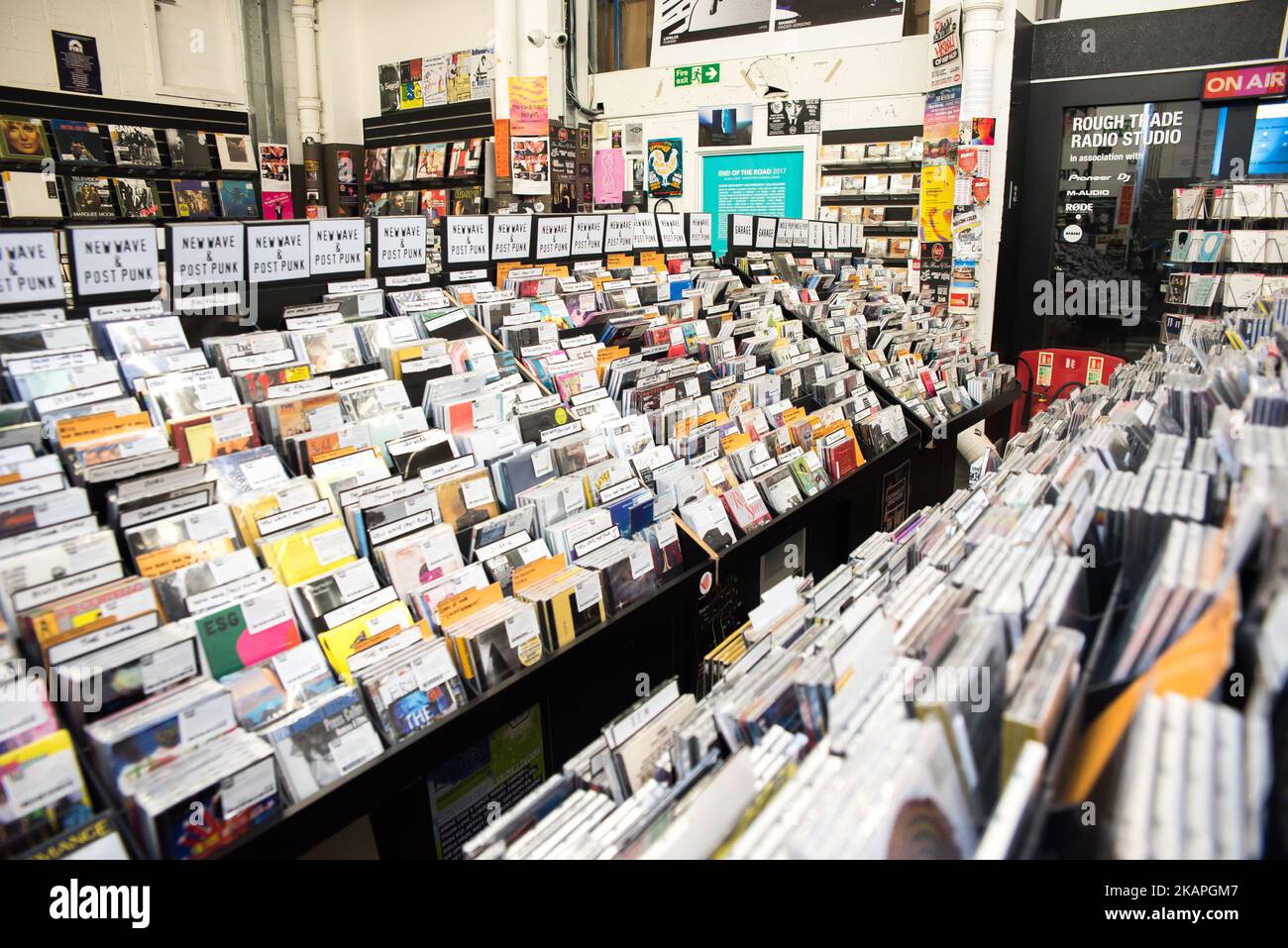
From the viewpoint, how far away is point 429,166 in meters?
9.62

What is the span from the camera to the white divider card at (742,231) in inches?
206

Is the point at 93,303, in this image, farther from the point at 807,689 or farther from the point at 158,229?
the point at 807,689

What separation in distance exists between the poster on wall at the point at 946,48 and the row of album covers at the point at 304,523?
442 cm

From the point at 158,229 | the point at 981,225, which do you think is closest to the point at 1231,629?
the point at 158,229

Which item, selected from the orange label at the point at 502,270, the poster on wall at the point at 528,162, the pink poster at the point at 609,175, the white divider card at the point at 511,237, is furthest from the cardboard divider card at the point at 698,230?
the pink poster at the point at 609,175

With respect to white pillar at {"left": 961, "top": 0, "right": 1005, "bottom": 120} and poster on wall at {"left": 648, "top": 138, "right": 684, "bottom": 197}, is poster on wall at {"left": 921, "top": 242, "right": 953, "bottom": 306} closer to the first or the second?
white pillar at {"left": 961, "top": 0, "right": 1005, "bottom": 120}

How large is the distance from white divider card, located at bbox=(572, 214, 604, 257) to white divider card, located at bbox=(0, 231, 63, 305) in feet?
7.70

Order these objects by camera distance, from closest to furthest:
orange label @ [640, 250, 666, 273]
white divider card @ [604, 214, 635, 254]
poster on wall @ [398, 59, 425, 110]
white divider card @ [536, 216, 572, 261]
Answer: white divider card @ [536, 216, 572, 261] → white divider card @ [604, 214, 635, 254] → orange label @ [640, 250, 666, 273] → poster on wall @ [398, 59, 425, 110]

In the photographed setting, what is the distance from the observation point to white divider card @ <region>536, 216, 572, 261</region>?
3.94m

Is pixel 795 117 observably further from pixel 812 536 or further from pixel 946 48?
pixel 812 536
